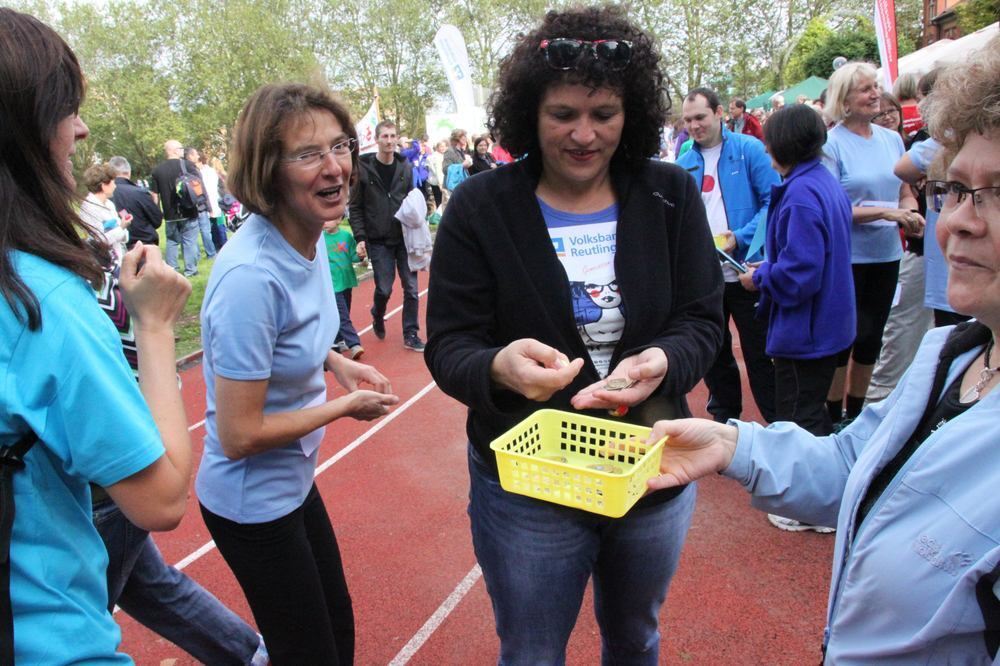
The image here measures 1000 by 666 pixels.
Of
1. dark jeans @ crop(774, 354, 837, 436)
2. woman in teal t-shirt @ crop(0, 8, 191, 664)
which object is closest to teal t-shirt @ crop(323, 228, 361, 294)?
dark jeans @ crop(774, 354, 837, 436)

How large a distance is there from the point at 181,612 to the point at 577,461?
168cm

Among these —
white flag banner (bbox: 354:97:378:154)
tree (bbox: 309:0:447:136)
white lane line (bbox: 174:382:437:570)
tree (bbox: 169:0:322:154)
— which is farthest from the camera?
tree (bbox: 309:0:447:136)

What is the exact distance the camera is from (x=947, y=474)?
3.69 feet

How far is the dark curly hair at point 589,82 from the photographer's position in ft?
6.07

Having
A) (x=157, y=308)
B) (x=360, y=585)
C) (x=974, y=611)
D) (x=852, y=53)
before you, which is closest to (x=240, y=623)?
(x=360, y=585)

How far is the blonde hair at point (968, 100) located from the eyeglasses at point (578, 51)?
2.54ft

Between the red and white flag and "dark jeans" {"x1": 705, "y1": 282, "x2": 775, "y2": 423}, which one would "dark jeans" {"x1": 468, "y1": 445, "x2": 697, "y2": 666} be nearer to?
"dark jeans" {"x1": 705, "y1": 282, "x2": 775, "y2": 423}

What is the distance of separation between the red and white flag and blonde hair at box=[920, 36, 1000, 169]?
348 inches

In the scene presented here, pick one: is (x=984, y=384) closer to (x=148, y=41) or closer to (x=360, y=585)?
(x=360, y=585)

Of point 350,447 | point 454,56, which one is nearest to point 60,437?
point 350,447

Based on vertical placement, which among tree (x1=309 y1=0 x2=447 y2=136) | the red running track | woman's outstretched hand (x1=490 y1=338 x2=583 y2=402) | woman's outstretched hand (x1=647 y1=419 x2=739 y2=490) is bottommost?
the red running track

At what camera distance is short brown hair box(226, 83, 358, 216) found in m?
2.13

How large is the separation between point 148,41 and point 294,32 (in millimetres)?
Result: 7167

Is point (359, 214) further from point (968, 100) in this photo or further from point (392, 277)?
point (968, 100)
